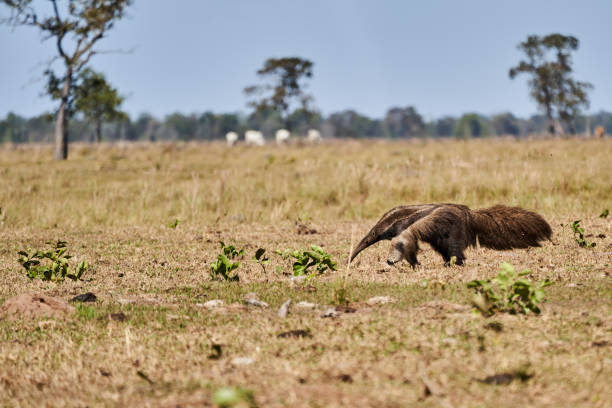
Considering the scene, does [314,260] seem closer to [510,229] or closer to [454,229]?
[454,229]

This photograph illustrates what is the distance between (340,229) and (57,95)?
19.3 metres

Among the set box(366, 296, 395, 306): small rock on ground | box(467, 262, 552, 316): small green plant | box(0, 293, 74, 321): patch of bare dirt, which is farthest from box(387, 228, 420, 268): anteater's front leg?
box(0, 293, 74, 321): patch of bare dirt

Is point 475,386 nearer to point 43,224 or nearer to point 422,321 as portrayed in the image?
point 422,321

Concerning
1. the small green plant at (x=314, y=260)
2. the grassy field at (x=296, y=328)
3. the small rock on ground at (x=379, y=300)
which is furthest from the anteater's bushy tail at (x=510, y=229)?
the small rock on ground at (x=379, y=300)

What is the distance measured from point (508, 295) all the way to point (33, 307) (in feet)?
10.5

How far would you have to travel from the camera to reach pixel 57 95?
82.4ft

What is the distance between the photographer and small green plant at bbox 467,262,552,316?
3.69m

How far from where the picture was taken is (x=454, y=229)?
6.24 m

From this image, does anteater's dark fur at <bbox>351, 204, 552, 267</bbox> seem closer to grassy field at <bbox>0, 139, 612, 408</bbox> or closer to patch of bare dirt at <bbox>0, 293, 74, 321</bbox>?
grassy field at <bbox>0, 139, 612, 408</bbox>

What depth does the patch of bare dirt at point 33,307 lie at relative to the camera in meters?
4.37

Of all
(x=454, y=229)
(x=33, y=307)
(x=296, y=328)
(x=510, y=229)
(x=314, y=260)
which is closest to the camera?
(x=296, y=328)

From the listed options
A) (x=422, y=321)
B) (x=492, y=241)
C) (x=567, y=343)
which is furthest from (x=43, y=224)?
(x=567, y=343)

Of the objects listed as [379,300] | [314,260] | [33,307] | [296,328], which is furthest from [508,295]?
[33,307]

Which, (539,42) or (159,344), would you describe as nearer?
(159,344)
